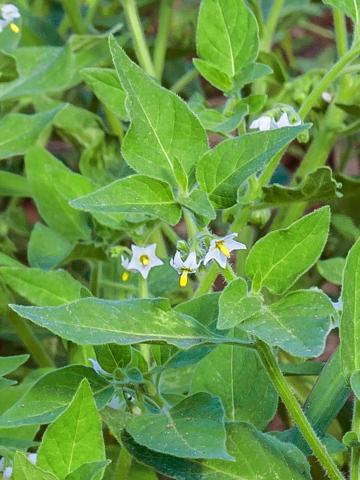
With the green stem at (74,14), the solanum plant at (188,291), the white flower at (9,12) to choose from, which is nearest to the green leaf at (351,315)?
the solanum plant at (188,291)

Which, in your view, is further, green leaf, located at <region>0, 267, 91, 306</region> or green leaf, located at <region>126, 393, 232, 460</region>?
green leaf, located at <region>0, 267, 91, 306</region>

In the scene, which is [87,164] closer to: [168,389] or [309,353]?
[168,389]

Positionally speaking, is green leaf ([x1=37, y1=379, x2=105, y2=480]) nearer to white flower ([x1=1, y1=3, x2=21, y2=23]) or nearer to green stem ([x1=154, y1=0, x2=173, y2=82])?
white flower ([x1=1, y1=3, x2=21, y2=23])

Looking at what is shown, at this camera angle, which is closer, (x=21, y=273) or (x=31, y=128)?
(x=21, y=273)

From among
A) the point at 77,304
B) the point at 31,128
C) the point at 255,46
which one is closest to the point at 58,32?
the point at 31,128

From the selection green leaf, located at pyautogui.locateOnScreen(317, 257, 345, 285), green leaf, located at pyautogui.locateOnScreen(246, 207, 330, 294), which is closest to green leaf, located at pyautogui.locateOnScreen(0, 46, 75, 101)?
green leaf, located at pyautogui.locateOnScreen(317, 257, 345, 285)


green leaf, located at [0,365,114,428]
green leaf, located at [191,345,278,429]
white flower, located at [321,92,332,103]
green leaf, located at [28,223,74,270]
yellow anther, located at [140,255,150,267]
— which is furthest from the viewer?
white flower, located at [321,92,332,103]
